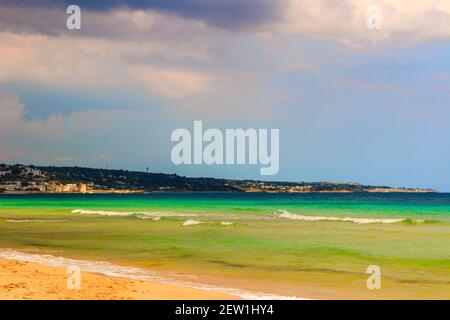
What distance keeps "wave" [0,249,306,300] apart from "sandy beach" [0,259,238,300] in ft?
1.93

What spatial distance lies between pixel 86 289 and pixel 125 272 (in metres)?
4.41

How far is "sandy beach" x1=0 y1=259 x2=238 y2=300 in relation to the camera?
1357 centimetres

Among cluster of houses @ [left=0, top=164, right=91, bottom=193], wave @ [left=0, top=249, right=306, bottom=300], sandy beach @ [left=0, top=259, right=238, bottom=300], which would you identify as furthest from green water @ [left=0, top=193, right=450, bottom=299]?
cluster of houses @ [left=0, top=164, right=91, bottom=193]

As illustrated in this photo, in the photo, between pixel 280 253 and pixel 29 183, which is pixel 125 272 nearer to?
pixel 280 253

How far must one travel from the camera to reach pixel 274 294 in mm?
14828

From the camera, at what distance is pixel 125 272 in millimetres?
18891

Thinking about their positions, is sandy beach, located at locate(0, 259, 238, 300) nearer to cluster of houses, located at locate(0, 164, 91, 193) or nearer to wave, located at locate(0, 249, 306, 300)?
wave, located at locate(0, 249, 306, 300)

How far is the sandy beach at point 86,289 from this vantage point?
13570 millimetres

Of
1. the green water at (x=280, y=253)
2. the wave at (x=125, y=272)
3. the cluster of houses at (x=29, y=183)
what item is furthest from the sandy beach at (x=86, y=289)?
the cluster of houses at (x=29, y=183)

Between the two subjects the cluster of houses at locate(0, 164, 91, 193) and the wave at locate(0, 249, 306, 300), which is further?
the cluster of houses at locate(0, 164, 91, 193)

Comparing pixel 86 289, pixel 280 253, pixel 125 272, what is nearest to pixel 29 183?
pixel 280 253
